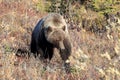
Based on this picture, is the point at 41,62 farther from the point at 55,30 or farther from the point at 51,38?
the point at 55,30

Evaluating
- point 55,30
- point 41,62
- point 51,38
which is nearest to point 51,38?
point 51,38

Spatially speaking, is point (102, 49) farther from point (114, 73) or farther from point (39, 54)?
point (114, 73)

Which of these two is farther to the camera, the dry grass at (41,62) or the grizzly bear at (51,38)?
the grizzly bear at (51,38)

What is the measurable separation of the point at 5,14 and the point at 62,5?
8.90 feet

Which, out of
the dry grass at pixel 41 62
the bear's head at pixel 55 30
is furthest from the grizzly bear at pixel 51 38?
the dry grass at pixel 41 62

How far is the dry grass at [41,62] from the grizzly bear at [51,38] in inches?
8.7

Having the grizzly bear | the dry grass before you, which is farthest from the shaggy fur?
the dry grass

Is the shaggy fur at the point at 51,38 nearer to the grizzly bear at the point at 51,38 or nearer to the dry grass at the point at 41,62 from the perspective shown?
the grizzly bear at the point at 51,38

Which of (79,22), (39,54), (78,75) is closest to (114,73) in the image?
(78,75)

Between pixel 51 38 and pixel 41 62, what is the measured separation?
583 millimetres

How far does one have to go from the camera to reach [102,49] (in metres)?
9.84

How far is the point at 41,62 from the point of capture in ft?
26.7

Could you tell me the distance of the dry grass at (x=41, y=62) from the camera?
565cm

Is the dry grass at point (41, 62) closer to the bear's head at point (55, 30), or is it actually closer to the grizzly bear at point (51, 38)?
the grizzly bear at point (51, 38)
